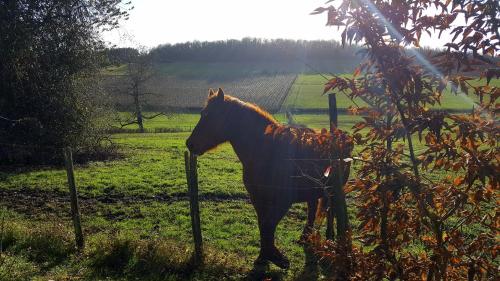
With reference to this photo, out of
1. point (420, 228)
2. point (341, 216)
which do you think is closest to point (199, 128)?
Answer: point (341, 216)

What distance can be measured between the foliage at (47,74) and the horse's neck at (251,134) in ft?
36.4

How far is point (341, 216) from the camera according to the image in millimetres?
2887

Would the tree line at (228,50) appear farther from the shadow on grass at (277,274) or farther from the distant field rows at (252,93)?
the shadow on grass at (277,274)

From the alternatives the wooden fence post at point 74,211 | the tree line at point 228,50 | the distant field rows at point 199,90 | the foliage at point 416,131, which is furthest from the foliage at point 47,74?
the tree line at point 228,50

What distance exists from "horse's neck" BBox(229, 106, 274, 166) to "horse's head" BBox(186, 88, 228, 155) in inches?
8.1

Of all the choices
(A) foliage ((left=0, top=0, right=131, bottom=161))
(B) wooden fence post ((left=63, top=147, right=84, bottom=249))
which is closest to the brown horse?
(B) wooden fence post ((left=63, top=147, right=84, bottom=249))

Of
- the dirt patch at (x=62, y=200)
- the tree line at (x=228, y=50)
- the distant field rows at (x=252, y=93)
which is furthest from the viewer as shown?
the tree line at (x=228, y=50)

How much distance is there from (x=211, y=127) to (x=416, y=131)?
12.7 ft

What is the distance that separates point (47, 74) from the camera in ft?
51.1

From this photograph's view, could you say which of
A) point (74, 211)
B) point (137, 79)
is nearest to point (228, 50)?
point (137, 79)

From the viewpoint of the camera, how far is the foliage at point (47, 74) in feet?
49.0

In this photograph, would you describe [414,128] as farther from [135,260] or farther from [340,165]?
[135,260]

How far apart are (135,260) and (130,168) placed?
8.76m

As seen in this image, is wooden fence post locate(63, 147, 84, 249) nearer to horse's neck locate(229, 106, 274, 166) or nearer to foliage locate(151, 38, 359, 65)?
horse's neck locate(229, 106, 274, 166)
